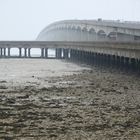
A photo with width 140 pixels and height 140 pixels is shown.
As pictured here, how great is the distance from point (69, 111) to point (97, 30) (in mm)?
87283

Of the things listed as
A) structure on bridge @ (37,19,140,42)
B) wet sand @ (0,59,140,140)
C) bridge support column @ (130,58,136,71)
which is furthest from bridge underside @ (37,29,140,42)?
wet sand @ (0,59,140,140)

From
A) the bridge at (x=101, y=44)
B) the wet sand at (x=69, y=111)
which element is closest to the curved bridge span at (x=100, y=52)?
the bridge at (x=101, y=44)

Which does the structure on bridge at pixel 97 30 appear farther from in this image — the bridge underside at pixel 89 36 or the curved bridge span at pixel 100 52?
the curved bridge span at pixel 100 52

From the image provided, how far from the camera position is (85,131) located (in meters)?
24.5

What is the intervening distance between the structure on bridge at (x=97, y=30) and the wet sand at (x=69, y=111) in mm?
40677

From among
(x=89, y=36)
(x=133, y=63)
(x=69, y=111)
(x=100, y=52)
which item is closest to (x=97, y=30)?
(x=89, y=36)

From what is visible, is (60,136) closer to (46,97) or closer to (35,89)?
(46,97)

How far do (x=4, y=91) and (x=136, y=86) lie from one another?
11941 millimetres

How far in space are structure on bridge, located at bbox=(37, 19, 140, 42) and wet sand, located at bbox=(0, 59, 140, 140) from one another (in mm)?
40677

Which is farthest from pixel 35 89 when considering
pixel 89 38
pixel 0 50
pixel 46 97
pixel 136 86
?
pixel 89 38

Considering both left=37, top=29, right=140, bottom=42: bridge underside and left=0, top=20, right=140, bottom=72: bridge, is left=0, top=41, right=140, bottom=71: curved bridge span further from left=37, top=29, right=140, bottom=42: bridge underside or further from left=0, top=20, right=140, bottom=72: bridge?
left=37, top=29, right=140, bottom=42: bridge underside

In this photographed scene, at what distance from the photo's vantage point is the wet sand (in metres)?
24.0

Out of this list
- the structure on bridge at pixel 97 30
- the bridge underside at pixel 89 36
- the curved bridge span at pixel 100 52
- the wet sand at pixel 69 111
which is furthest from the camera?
the bridge underside at pixel 89 36

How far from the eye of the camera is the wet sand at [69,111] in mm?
24000
